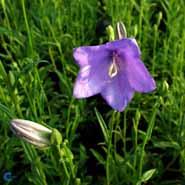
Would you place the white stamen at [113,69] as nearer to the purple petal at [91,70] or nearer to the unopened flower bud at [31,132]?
the purple petal at [91,70]

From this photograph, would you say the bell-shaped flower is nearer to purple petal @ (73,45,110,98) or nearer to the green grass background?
purple petal @ (73,45,110,98)

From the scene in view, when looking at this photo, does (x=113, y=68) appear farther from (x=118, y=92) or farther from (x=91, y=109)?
(x=91, y=109)

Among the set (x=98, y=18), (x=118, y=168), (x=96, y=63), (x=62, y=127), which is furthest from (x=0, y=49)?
(x=96, y=63)

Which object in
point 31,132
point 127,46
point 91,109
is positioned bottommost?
point 91,109

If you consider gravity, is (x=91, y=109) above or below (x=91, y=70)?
below

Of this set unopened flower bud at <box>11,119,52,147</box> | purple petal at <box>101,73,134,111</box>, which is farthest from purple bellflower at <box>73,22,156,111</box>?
unopened flower bud at <box>11,119,52,147</box>

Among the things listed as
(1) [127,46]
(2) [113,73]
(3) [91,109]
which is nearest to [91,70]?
(2) [113,73]
